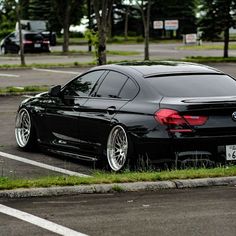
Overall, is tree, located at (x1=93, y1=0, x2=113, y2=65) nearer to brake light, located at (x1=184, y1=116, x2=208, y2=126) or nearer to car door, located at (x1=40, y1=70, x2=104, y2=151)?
car door, located at (x1=40, y1=70, x2=104, y2=151)

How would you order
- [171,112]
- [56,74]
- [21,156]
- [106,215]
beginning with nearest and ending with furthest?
[106,215] → [171,112] → [21,156] → [56,74]

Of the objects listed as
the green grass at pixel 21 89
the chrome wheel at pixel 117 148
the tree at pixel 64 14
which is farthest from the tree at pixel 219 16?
→ the chrome wheel at pixel 117 148

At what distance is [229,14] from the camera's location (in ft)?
116

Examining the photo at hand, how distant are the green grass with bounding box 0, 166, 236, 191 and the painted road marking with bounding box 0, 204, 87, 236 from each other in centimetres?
72

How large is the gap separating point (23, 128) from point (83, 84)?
1.66 metres

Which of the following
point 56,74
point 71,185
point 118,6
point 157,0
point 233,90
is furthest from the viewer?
point 118,6

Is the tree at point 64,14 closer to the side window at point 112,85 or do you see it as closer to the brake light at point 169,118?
the side window at point 112,85

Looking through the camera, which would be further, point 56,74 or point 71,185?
point 56,74

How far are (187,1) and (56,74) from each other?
150 ft

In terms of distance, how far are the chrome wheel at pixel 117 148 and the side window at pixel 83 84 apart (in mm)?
1121

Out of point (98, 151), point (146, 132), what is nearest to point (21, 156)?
point (98, 151)

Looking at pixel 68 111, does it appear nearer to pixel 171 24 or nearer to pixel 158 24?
pixel 158 24

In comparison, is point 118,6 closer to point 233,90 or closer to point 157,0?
point 157,0

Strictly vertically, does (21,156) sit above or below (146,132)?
below
